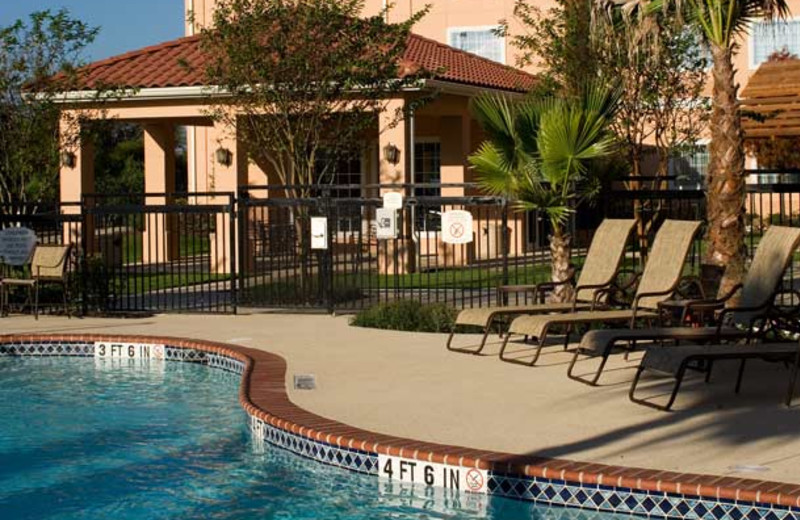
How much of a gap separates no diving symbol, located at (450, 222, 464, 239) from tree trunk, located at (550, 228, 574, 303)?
190cm

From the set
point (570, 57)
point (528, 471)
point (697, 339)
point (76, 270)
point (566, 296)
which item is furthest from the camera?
point (570, 57)

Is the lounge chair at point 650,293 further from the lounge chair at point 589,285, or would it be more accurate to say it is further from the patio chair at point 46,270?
the patio chair at point 46,270

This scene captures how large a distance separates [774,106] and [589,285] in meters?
7.48

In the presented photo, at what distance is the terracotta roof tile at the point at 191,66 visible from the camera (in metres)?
26.0

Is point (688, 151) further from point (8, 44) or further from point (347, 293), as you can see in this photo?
point (8, 44)

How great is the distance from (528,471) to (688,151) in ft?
69.6

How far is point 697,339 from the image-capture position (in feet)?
34.8

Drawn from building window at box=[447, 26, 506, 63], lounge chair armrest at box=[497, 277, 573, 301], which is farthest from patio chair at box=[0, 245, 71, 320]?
building window at box=[447, 26, 506, 63]

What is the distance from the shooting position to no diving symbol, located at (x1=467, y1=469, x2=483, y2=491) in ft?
25.6

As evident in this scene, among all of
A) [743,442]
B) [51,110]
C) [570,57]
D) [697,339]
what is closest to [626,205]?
[570,57]

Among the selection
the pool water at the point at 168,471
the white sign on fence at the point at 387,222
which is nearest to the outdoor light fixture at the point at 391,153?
the white sign on fence at the point at 387,222

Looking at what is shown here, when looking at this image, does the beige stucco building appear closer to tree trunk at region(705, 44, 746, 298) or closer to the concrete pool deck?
tree trunk at region(705, 44, 746, 298)

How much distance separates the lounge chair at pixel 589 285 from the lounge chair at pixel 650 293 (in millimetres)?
312

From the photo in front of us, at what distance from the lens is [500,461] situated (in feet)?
25.3
